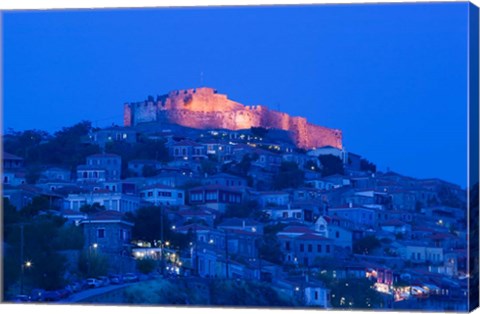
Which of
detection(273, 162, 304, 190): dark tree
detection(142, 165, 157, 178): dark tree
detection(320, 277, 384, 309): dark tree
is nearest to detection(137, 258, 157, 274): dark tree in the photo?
detection(142, 165, 157, 178): dark tree

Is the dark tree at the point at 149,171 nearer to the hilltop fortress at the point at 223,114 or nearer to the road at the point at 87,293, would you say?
the hilltop fortress at the point at 223,114

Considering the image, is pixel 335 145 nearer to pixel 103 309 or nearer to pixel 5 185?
pixel 5 185

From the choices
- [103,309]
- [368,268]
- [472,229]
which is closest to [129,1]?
[103,309]

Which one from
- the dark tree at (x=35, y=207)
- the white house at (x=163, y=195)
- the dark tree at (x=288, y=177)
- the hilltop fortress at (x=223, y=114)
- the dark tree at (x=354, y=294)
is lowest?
the dark tree at (x=354, y=294)

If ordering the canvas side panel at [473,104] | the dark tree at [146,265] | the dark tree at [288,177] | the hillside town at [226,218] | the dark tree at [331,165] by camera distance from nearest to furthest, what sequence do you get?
the canvas side panel at [473,104] < the hillside town at [226,218] < the dark tree at [146,265] < the dark tree at [331,165] < the dark tree at [288,177]

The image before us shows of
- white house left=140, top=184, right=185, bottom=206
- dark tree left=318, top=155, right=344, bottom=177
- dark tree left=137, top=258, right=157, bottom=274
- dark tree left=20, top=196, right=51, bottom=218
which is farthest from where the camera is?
dark tree left=318, top=155, right=344, bottom=177

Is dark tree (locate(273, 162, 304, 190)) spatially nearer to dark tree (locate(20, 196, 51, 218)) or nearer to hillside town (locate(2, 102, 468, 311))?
hillside town (locate(2, 102, 468, 311))

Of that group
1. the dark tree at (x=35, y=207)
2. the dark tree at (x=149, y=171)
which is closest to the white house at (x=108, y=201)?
the dark tree at (x=35, y=207)
